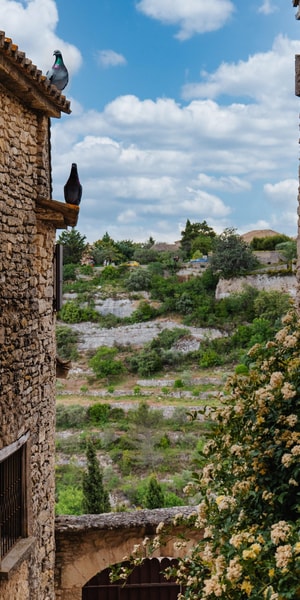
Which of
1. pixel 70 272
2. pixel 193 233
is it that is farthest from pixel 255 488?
pixel 193 233

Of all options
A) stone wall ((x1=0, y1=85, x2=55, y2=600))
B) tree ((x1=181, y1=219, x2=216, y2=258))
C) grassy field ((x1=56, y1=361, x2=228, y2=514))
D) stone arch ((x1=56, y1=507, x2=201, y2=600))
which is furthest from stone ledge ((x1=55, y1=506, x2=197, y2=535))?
tree ((x1=181, y1=219, x2=216, y2=258))

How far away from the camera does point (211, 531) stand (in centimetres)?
343

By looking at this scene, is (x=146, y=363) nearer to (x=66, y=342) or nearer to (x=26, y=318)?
(x=66, y=342)

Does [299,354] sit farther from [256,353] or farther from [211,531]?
[211,531]

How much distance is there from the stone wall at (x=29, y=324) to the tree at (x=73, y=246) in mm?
33522

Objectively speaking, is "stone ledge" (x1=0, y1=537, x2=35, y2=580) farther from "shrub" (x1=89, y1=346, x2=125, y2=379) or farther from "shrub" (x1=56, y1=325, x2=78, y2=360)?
"shrub" (x1=56, y1=325, x2=78, y2=360)

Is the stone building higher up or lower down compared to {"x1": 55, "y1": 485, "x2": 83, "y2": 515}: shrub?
higher up

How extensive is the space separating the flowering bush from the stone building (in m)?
1.50

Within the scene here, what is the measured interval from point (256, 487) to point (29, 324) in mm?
2486

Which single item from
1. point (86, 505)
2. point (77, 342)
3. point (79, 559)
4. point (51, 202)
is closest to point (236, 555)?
point (51, 202)

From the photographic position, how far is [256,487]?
344 cm

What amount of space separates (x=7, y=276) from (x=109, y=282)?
30.4 metres

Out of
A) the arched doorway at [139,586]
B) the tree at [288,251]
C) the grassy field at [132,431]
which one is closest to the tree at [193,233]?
the tree at [288,251]

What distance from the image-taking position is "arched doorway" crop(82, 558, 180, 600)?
788 cm
